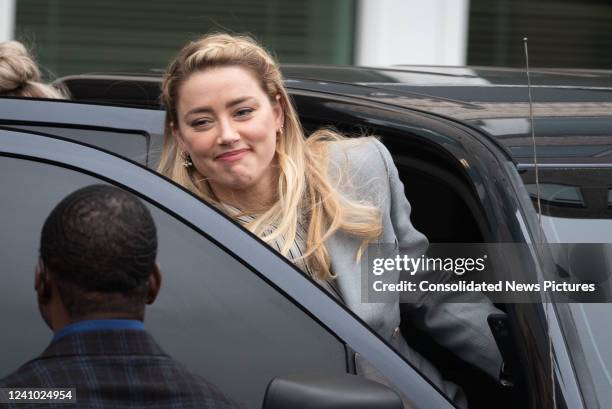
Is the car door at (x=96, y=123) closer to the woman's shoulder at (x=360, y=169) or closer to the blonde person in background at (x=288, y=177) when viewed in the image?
the blonde person in background at (x=288, y=177)

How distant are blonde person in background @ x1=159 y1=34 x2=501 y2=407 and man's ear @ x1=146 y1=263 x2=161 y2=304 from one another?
589 mm

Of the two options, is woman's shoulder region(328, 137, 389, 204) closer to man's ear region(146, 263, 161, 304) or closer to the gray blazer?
the gray blazer

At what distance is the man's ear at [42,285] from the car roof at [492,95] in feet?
3.18

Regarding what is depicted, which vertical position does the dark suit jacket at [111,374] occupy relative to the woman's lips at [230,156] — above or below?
below

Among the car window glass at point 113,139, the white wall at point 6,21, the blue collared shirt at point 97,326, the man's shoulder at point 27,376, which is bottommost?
the man's shoulder at point 27,376

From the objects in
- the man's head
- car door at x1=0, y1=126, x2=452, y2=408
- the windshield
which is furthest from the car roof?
the man's head

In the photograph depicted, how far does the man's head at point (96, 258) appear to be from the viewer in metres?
1.63

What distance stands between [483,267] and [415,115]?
1.20 ft

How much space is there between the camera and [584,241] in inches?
88.1

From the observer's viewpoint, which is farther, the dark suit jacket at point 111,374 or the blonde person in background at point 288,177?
the blonde person in background at point 288,177

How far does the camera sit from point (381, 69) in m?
3.18

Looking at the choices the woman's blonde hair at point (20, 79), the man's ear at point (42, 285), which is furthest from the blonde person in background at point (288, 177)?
the man's ear at point (42, 285)

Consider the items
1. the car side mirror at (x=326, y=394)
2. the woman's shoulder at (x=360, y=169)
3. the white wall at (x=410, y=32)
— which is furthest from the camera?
the white wall at (x=410, y=32)

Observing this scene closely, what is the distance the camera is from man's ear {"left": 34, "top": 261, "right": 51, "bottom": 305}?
5.51 ft
